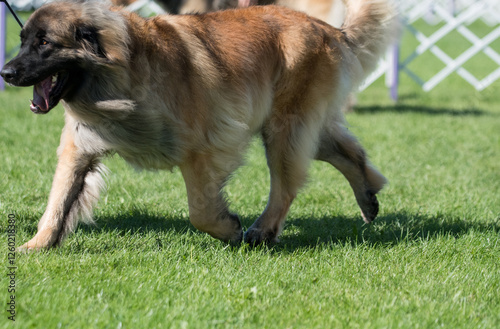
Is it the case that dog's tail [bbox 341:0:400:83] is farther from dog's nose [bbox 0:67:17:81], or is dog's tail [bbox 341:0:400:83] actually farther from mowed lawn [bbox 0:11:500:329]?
dog's nose [bbox 0:67:17:81]

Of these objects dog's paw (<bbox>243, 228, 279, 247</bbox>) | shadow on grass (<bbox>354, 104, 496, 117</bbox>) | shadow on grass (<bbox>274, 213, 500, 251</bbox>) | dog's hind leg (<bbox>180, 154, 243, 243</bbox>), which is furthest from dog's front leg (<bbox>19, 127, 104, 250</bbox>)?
shadow on grass (<bbox>354, 104, 496, 117</bbox>)

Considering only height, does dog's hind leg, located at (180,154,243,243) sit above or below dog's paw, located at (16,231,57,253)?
above

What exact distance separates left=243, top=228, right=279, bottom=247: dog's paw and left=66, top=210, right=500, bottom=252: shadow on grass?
2.3 inches

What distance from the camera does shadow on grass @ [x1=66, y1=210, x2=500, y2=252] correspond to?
13.2 feet

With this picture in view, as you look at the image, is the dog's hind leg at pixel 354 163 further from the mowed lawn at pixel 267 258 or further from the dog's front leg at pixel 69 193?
the dog's front leg at pixel 69 193

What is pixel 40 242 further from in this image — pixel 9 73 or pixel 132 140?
pixel 9 73

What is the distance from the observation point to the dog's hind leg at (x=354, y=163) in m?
4.57

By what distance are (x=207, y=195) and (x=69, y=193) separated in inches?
31.2

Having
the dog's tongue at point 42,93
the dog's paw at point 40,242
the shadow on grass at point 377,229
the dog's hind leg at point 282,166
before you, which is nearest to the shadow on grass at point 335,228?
the shadow on grass at point 377,229

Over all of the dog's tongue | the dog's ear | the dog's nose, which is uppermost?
the dog's ear

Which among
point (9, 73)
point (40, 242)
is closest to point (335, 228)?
point (40, 242)

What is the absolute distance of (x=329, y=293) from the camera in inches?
121

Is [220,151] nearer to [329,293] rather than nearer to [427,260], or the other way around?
[329,293]

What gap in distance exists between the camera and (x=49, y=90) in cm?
317
